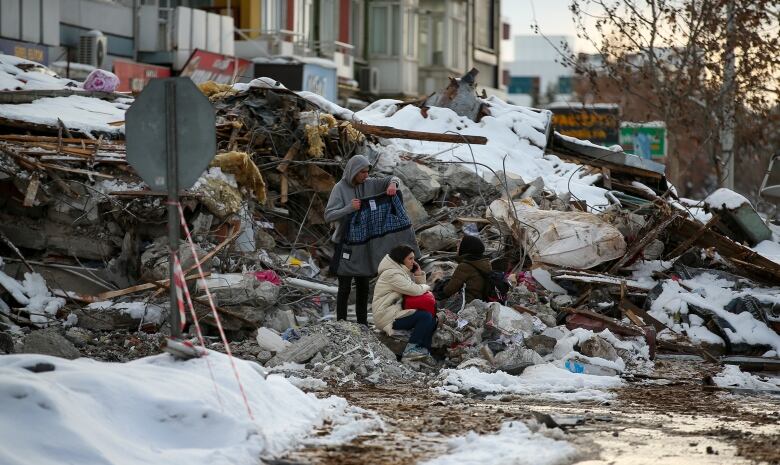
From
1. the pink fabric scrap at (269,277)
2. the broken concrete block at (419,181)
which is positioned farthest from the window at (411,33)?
the pink fabric scrap at (269,277)

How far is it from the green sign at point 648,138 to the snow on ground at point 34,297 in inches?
766

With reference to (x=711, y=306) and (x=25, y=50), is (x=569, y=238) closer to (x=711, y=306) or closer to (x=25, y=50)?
(x=711, y=306)

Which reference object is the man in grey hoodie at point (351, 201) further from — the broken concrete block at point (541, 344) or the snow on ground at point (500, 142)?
the snow on ground at point (500, 142)

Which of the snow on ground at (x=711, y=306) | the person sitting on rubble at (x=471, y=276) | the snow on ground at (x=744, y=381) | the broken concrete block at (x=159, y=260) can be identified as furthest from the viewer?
the broken concrete block at (x=159, y=260)

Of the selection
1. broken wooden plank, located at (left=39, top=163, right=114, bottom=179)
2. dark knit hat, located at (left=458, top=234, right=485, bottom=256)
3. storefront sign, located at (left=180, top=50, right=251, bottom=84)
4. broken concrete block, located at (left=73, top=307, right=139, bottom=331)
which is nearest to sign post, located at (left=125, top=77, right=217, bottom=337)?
dark knit hat, located at (left=458, top=234, right=485, bottom=256)

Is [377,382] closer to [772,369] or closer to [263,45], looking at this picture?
[772,369]

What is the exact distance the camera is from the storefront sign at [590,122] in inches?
1480

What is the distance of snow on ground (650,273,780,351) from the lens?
49.6ft

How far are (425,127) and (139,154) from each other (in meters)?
13.6

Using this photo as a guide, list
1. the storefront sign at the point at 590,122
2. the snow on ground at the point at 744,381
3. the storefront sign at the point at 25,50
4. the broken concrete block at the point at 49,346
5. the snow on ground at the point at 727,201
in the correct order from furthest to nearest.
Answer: the storefront sign at the point at 590,122
the storefront sign at the point at 25,50
the snow on ground at the point at 727,201
the snow on ground at the point at 744,381
the broken concrete block at the point at 49,346

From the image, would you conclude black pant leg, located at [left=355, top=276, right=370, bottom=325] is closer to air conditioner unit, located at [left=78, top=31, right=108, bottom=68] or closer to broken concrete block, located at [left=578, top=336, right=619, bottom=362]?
broken concrete block, located at [left=578, top=336, right=619, bottom=362]

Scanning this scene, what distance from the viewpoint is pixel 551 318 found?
15.0 metres

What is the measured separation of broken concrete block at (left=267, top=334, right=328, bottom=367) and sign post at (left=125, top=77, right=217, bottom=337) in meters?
3.94

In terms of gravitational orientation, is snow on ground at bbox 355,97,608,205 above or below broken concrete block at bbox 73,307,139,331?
above
